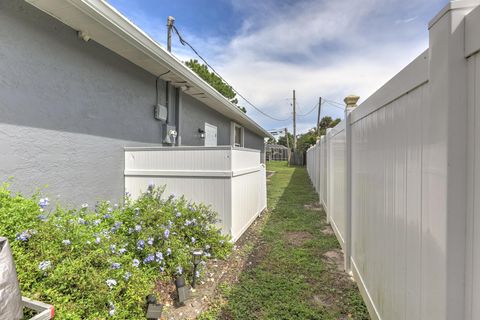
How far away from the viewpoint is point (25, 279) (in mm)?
1896

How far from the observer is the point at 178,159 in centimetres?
441

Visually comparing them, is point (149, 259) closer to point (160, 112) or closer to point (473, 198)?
point (473, 198)

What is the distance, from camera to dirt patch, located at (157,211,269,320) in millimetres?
2631

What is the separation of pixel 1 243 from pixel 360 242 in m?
3.07

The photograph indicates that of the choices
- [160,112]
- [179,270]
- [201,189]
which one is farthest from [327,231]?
[160,112]

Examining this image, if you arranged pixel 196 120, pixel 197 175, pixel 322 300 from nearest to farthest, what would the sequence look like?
pixel 322 300, pixel 197 175, pixel 196 120

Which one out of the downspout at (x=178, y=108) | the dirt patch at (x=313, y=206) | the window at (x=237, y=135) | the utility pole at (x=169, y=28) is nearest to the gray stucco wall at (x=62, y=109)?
the downspout at (x=178, y=108)

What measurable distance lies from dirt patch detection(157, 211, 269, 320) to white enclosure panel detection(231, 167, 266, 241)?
0.91ft

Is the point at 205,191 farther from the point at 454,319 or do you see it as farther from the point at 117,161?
the point at 454,319

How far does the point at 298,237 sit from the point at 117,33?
4.30m

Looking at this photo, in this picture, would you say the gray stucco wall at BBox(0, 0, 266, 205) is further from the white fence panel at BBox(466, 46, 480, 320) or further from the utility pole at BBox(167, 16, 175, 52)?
the utility pole at BBox(167, 16, 175, 52)

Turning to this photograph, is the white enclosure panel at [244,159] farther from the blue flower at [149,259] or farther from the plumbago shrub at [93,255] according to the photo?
the blue flower at [149,259]

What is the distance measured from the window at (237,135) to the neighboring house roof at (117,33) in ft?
19.3

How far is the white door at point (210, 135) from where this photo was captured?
8493 millimetres
